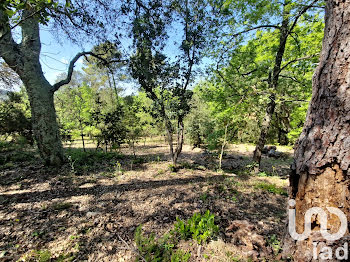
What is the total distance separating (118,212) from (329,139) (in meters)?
2.57

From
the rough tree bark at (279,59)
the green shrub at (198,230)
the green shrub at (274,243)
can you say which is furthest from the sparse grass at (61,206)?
the rough tree bark at (279,59)

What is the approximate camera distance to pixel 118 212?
2248 mm

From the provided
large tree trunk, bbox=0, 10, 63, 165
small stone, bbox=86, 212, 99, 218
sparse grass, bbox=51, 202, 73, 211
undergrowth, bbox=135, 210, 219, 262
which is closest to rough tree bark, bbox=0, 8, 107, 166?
large tree trunk, bbox=0, 10, 63, 165

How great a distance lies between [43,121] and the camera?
3.72 metres

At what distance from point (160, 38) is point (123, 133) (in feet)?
11.5

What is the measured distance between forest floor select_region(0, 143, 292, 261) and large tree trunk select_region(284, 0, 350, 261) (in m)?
0.70

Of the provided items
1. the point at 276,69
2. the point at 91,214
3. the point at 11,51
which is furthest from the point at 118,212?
the point at 276,69

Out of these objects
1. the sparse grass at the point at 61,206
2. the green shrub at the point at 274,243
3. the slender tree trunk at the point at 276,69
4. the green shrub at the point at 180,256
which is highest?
the slender tree trunk at the point at 276,69

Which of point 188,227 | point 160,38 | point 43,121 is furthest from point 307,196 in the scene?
point 43,121

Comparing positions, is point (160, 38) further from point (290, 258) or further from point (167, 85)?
point (290, 258)

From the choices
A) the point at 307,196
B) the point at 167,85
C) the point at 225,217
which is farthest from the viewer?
the point at 167,85

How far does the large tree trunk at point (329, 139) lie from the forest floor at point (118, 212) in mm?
700

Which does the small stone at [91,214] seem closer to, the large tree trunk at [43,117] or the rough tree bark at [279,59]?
the large tree trunk at [43,117]

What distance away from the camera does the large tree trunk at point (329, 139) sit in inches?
37.8
